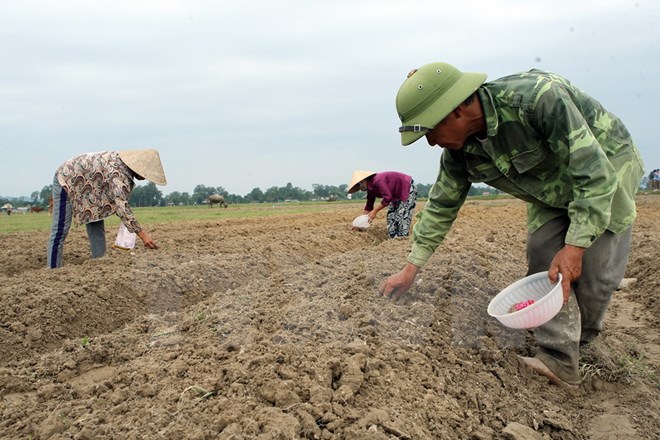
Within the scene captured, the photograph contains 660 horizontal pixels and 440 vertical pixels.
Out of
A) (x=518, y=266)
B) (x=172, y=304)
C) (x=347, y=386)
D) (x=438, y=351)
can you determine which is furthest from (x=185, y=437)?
(x=518, y=266)

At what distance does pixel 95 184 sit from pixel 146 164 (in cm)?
65

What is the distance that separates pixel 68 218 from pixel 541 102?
5589 millimetres

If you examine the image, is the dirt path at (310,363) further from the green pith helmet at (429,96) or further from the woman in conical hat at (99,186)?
the green pith helmet at (429,96)

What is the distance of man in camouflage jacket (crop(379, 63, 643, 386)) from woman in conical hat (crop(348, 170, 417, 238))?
209 inches

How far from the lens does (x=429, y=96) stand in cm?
250

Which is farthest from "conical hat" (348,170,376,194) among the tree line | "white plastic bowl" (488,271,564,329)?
the tree line

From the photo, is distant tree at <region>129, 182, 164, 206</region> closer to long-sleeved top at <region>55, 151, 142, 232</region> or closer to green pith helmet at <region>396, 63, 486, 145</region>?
long-sleeved top at <region>55, 151, 142, 232</region>

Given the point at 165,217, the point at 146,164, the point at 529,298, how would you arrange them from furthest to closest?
the point at 165,217, the point at 146,164, the point at 529,298

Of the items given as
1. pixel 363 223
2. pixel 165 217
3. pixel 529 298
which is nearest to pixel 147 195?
pixel 165 217

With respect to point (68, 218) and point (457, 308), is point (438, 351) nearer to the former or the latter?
point (457, 308)

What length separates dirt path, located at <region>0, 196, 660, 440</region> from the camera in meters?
2.28

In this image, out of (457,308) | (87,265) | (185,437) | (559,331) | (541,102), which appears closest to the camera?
(185,437)

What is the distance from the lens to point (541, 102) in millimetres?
2502

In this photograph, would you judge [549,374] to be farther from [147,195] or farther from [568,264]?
[147,195]
